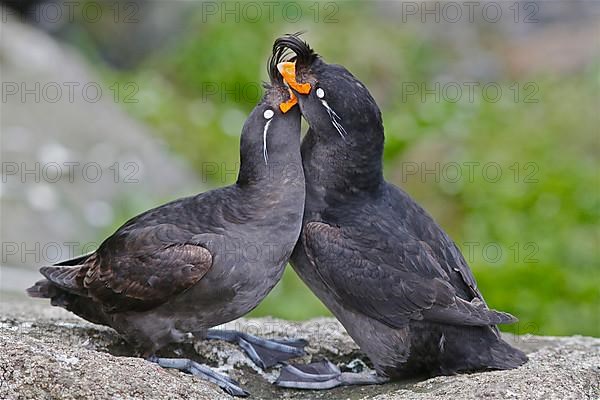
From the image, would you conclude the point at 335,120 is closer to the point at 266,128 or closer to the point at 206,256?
the point at 266,128

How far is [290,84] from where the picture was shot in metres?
5.77

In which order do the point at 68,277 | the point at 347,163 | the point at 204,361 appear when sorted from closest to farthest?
the point at 68,277 → the point at 347,163 → the point at 204,361

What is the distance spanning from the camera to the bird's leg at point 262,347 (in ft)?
20.0

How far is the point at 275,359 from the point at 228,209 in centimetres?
102

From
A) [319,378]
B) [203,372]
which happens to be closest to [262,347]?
[319,378]

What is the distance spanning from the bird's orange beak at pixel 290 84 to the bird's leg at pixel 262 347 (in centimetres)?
148

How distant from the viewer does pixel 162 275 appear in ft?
17.7

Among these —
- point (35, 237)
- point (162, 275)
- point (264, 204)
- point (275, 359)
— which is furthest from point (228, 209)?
point (35, 237)

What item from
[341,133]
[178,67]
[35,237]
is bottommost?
[341,133]

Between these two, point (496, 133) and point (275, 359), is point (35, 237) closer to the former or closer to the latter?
point (275, 359)

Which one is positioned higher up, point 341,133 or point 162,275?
point 341,133

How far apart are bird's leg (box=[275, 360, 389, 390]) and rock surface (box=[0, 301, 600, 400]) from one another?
0.18 feet

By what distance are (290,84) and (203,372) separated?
5.62ft

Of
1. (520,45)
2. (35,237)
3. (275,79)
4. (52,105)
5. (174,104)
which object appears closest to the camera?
(275,79)
